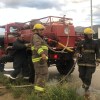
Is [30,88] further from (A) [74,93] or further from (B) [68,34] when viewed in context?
(B) [68,34]

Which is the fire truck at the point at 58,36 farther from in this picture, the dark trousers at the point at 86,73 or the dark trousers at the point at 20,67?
the dark trousers at the point at 86,73

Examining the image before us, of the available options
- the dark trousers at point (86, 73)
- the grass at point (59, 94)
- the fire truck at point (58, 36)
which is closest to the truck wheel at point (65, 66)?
the fire truck at point (58, 36)

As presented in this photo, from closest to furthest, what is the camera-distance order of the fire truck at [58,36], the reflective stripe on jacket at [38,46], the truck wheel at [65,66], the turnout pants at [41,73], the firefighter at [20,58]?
the reflective stripe on jacket at [38,46]
the turnout pants at [41,73]
the firefighter at [20,58]
the fire truck at [58,36]
the truck wheel at [65,66]

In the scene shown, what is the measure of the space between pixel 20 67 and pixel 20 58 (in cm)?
29

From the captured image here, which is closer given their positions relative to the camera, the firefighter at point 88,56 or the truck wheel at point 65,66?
the firefighter at point 88,56

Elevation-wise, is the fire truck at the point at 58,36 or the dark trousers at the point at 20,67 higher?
the fire truck at the point at 58,36

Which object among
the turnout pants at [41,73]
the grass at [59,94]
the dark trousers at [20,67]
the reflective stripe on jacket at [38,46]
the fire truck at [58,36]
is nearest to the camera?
the grass at [59,94]

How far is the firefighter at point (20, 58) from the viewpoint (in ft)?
38.9

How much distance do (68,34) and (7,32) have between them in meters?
3.32

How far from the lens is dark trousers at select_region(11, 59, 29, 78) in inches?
474

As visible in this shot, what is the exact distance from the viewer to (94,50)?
10.1 metres

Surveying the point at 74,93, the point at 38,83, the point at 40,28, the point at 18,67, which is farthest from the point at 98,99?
the point at 18,67

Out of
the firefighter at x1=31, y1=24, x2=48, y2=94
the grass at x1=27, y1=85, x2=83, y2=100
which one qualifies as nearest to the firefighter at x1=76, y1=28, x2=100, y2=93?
the firefighter at x1=31, y1=24, x2=48, y2=94

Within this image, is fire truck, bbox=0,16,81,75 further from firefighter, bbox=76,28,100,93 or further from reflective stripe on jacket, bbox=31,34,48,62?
reflective stripe on jacket, bbox=31,34,48,62
